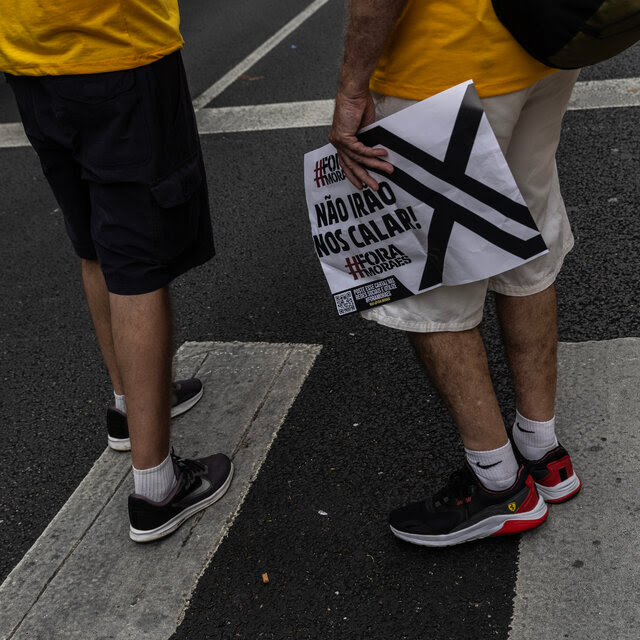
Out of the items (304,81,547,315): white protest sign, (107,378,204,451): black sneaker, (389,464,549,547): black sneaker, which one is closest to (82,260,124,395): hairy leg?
(107,378,204,451): black sneaker

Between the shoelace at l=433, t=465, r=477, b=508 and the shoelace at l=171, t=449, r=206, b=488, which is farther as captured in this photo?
the shoelace at l=171, t=449, r=206, b=488

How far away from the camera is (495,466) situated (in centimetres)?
211

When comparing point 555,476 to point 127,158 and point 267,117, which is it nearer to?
point 127,158

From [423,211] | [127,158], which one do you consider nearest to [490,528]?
[423,211]

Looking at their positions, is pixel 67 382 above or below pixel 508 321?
below

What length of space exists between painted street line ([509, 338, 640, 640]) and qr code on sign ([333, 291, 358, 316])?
0.78 meters

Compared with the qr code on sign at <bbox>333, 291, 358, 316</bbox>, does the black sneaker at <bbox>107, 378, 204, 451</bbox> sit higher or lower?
lower

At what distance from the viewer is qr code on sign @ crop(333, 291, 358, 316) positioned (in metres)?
2.05

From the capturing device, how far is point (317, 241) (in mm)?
2064

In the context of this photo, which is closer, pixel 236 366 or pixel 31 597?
pixel 31 597

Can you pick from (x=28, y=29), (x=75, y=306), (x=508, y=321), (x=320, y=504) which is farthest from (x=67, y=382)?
(x=508, y=321)

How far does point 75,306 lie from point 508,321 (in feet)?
7.59

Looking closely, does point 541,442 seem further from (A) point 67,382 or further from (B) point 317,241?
(A) point 67,382

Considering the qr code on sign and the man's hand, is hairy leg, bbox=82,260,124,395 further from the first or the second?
the man's hand
